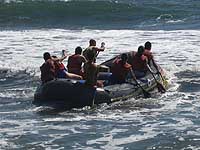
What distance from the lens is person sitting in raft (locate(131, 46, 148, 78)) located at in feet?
49.1

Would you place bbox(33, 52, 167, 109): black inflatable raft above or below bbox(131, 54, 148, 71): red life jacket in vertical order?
below

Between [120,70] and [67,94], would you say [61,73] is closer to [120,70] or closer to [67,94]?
[67,94]

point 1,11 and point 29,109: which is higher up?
point 1,11

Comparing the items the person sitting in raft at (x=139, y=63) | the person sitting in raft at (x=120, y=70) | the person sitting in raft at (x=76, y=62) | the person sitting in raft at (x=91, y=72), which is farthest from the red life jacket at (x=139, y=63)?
the person sitting in raft at (x=91, y=72)

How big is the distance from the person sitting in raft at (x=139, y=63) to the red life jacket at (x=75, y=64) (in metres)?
1.51

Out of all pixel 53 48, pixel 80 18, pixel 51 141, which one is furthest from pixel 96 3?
pixel 51 141

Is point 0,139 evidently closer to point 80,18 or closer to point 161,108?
point 161,108

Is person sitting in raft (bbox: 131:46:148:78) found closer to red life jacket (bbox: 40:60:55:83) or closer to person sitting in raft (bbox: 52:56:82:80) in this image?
person sitting in raft (bbox: 52:56:82:80)

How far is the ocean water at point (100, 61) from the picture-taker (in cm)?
1094

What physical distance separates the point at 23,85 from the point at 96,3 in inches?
855

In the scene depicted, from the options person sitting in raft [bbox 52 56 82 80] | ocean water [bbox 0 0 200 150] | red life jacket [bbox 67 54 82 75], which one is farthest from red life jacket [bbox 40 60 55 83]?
red life jacket [bbox 67 54 82 75]

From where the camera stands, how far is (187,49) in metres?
21.2

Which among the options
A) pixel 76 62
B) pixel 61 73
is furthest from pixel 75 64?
pixel 61 73

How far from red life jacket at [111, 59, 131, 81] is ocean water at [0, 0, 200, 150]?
659mm
